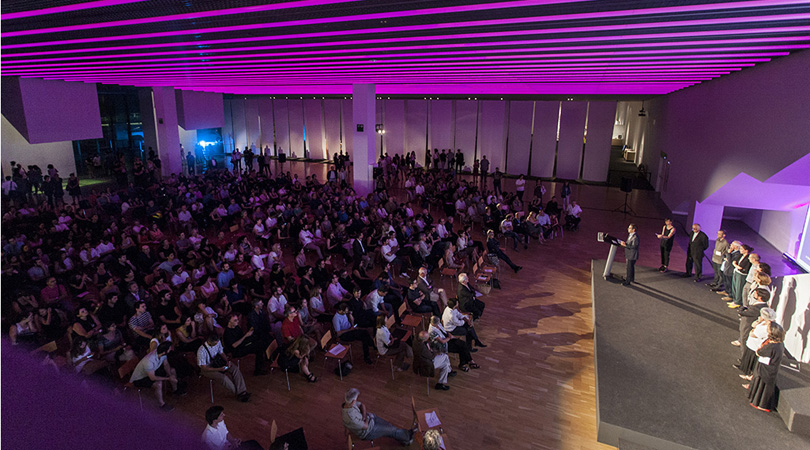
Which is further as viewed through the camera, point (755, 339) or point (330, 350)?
point (330, 350)

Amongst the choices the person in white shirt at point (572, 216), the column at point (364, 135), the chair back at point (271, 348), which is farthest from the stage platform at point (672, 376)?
the column at point (364, 135)

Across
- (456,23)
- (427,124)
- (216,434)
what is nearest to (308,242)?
(216,434)

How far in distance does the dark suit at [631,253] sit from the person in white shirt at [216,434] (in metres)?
7.00

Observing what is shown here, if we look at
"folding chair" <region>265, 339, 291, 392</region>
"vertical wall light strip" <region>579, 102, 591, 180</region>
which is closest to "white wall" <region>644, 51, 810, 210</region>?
"vertical wall light strip" <region>579, 102, 591, 180</region>

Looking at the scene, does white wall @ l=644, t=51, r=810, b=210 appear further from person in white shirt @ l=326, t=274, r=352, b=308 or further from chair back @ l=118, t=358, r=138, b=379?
chair back @ l=118, t=358, r=138, b=379

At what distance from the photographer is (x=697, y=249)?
8.83m

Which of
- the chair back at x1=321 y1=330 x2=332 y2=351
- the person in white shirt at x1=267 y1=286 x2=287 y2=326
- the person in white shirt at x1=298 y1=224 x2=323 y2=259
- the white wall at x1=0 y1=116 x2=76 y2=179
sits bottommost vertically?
the chair back at x1=321 y1=330 x2=332 y2=351

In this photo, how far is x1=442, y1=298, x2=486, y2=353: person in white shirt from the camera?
22.6 feet

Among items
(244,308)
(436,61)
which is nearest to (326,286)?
(244,308)

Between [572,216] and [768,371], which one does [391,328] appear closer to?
[768,371]

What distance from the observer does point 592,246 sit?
39.4 ft

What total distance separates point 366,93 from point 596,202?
9.02m

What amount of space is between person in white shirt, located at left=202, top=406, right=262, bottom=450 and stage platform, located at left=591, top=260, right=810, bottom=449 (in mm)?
3914

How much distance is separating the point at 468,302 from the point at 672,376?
2992 mm
